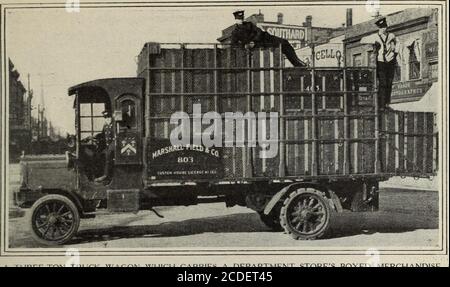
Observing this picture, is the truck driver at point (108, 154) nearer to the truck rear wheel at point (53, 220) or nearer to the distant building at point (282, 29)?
the truck rear wheel at point (53, 220)

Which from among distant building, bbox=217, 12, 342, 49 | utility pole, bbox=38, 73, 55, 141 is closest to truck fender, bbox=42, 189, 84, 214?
utility pole, bbox=38, 73, 55, 141

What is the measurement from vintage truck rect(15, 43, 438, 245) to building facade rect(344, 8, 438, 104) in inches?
39.5

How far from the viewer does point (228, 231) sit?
9.55m

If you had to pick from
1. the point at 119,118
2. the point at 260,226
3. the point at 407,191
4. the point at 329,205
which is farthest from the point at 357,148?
the point at 407,191

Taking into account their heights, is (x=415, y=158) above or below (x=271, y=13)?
below

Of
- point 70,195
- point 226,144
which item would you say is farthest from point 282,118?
point 70,195

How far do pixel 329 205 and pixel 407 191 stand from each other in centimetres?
502

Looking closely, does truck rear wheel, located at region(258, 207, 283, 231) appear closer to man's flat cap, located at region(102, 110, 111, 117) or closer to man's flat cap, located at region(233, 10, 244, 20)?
man's flat cap, located at region(102, 110, 111, 117)

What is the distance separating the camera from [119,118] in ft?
28.3

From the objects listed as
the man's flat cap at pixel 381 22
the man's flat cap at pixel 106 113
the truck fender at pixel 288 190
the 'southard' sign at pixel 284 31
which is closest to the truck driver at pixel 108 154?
the man's flat cap at pixel 106 113

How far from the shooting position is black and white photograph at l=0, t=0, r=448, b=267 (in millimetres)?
8664

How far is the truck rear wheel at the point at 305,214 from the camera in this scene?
9.05 m

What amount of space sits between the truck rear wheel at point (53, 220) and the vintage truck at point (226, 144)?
0.6 inches

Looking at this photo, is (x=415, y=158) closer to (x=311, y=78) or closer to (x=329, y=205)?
(x=329, y=205)
